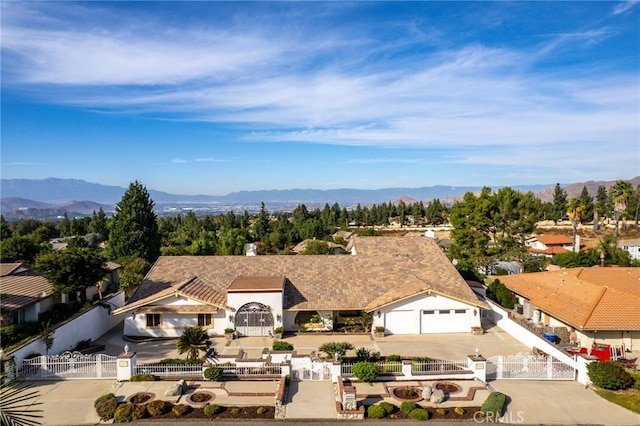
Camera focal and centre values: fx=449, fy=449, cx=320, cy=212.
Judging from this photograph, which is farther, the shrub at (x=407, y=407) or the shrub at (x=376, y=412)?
the shrub at (x=407, y=407)

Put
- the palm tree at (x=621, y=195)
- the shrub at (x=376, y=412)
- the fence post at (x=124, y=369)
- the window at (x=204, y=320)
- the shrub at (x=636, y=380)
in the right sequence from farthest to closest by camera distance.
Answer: the palm tree at (x=621, y=195) < the window at (x=204, y=320) < the fence post at (x=124, y=369) < the shrub at (x=636, y=380) < the shrub at (x=376, y=412)

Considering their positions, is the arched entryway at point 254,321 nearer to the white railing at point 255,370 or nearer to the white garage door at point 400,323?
the white railing at point 255,370

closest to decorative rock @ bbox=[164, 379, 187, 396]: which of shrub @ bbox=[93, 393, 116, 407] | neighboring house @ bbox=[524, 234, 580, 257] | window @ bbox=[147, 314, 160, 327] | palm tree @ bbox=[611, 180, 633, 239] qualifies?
shrub @ bbox=[93, 393, 116, 407]

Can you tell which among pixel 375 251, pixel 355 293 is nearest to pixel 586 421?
pixel 355 293

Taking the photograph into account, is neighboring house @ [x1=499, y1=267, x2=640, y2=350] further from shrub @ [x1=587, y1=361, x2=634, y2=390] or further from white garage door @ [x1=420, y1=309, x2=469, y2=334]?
white garage door @ [x1=420, y1=309, x2=469, y2=334]

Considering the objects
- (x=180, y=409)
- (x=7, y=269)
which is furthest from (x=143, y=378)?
(x=7, y=269)

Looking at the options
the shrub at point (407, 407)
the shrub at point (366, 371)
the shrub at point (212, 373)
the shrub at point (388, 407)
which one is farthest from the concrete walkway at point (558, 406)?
the shrub at point (212, 373)
